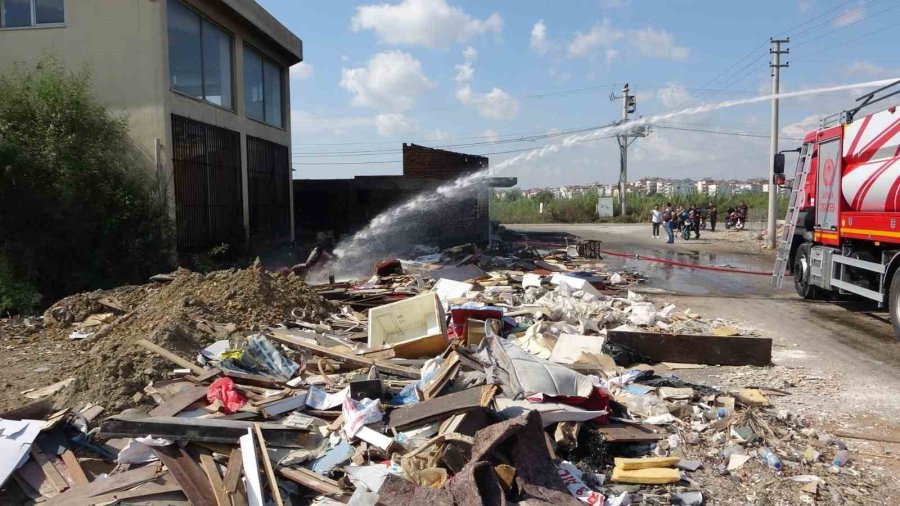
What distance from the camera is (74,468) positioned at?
16.1 feet

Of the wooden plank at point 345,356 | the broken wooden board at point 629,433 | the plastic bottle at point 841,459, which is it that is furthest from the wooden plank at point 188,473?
the plastic bottle at point 841,459

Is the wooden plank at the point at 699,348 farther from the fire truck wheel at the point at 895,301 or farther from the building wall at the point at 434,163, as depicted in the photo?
the building wall at the point at 434,163

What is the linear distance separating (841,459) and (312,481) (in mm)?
4292

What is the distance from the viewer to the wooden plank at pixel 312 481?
461cm

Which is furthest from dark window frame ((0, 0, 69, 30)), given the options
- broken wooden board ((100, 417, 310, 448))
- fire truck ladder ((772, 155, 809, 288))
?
fire truck ladder ((772, 155, 809, 288))

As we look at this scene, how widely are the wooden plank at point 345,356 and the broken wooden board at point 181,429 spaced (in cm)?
200

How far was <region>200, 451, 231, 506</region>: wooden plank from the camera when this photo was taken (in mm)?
4469

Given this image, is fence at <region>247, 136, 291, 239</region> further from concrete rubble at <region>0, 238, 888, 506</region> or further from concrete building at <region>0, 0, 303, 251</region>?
concrete rubble at <region>0, 238, 888, 506</region>

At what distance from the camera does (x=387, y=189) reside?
70.2ft

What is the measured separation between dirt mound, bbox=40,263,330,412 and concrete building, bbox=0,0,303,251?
3.64 m

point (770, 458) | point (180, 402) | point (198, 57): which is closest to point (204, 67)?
point (198, 57)

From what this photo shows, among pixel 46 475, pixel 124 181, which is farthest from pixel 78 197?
pixel 46 475

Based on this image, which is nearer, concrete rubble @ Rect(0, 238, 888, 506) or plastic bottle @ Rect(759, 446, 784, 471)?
concrete rubble @ Rect(0, 238, 888, 506)

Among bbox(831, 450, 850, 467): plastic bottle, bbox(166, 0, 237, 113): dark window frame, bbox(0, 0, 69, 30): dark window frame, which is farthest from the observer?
bbox(166, 0, 237, 113): dark window frame
